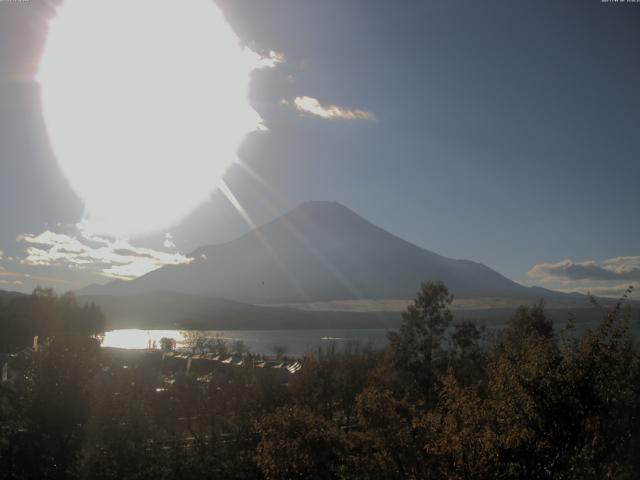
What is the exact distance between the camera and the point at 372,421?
11.0 metres

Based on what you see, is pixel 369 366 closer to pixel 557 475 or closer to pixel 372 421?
pixel 372 421

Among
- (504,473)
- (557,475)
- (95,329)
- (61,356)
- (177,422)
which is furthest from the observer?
(95,329)

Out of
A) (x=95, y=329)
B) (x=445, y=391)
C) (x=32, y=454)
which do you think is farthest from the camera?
(x=95, y=329)

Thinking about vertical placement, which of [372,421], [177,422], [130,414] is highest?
[372,421]

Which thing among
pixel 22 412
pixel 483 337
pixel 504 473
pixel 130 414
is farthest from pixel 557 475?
pixel 483 337

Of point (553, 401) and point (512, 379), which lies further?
point (512, 379)

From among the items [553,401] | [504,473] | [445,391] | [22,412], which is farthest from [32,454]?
[553,401]

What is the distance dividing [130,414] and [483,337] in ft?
81.7

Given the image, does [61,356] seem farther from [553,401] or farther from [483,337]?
[483,337]

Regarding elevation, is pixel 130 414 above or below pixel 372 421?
below

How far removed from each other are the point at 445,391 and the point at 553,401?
7.61 ft

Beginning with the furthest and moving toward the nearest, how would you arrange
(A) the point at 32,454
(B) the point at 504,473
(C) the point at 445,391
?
(A) the point at 32,454 → (C) the point at 445,391 → (B) the point at 504,473

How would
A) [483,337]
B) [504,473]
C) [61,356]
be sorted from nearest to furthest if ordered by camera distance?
[504,473], [61,356], [483,337]

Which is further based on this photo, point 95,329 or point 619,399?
point 95,329
